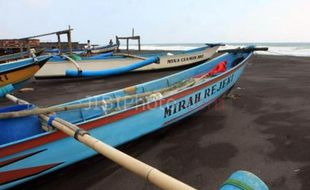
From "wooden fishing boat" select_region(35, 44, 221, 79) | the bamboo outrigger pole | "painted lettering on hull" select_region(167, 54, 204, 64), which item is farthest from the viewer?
"painted lettering on hull" select_region(167, 54, 204, 64)

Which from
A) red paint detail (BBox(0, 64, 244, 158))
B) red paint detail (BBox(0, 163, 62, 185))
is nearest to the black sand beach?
red paint detail (BBox(0, 163, 62, 185))

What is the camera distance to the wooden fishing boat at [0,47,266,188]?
312cm

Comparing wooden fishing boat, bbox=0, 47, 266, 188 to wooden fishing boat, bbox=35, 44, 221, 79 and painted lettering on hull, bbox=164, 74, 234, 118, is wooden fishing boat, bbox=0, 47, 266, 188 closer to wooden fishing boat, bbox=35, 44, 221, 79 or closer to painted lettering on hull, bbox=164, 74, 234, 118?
painted lettering on hull, bbox=164, 74, 234, 118

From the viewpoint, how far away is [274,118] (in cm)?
583

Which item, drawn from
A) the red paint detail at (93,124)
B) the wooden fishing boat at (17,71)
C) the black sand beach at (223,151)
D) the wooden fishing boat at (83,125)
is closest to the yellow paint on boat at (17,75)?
the wooden fishing boat at (17,71)

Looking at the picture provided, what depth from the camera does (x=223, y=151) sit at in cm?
433

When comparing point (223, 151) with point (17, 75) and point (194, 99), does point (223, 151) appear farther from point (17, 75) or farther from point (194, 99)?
point (17, 75)

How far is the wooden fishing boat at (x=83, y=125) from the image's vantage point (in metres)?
3.12

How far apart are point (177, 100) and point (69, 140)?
220 cm

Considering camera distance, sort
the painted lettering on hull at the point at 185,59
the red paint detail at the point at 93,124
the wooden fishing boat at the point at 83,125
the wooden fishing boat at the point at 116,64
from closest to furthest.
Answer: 1. the red paint detail at the point at 93,124
2. the wooden fishing boat at the point at 83,125
3. the wooden fishing boat at the point at 116,64
4. the painted lettering on hull at the point at 185,59

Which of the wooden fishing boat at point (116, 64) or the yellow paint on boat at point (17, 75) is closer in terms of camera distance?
the yellow paint on boat at point (17, 75)

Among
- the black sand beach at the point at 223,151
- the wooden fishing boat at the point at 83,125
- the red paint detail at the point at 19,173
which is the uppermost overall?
the wooden fishing boat at the point at 83,125

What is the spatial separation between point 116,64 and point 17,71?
4.96m

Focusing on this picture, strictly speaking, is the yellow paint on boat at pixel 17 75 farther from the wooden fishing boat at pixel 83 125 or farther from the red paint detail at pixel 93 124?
the red paint detail at pixel 93 124
